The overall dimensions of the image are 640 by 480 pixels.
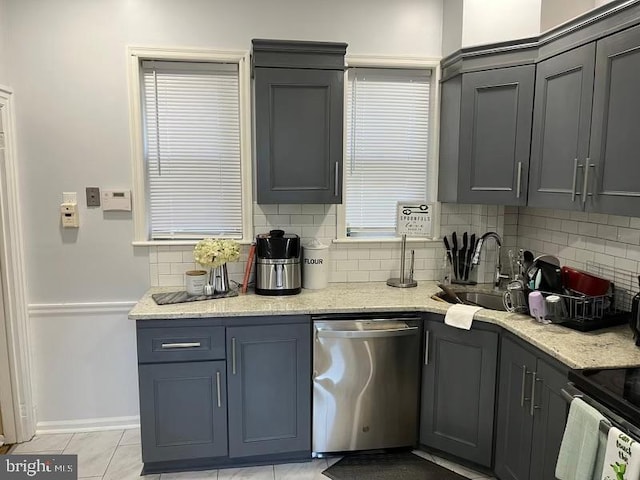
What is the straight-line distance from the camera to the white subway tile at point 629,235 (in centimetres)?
225

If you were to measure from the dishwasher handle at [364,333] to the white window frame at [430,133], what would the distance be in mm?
757

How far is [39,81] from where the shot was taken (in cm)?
272

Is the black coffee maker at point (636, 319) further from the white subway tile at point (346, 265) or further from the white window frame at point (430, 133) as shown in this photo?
the white subway tile at point (346, 265)

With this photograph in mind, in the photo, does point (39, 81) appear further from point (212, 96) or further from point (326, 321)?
point (326, 321)

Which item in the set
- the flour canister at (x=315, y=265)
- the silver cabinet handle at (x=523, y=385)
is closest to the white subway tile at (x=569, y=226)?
the silver cabinet handle at (x=523, y=385)

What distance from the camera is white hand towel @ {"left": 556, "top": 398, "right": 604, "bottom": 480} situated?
1.56 m

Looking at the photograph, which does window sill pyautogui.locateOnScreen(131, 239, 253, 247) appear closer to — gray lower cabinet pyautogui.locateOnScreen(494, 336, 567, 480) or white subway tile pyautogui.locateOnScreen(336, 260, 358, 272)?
white subway tile pyautogui.locateOnScreen(336, 260, 358, 272)

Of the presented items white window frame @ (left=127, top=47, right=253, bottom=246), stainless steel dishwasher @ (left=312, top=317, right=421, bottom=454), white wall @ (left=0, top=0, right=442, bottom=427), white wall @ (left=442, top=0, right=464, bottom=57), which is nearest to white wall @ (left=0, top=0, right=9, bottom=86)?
white wall @ (left=0, top=0, right=442, bottom=427)

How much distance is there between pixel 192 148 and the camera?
9.67 feet

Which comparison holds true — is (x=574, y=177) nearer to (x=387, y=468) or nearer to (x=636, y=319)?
(x=636, y=319)

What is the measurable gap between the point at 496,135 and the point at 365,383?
1.57 m

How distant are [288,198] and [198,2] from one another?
4.25 feet

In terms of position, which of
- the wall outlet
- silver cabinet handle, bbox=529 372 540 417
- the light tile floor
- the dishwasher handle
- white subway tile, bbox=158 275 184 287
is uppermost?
the wall outlet

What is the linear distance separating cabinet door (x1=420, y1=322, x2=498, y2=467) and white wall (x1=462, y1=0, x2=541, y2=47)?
5.48 ft
